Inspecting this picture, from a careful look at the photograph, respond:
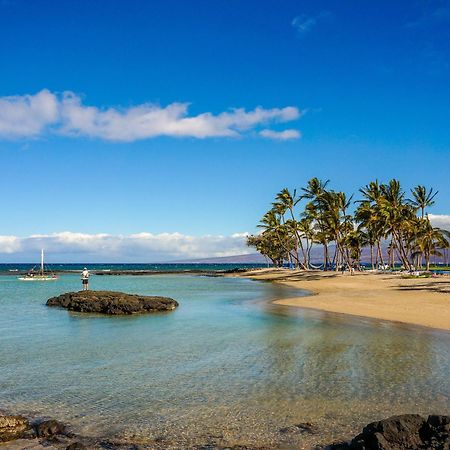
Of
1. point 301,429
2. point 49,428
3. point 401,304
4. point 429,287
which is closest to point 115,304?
point 401,304

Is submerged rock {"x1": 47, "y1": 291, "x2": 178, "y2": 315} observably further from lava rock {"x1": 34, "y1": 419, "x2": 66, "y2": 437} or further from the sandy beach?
lava rock {"x1": 34, "y1": 419, "x2": 66, "y2": 437}

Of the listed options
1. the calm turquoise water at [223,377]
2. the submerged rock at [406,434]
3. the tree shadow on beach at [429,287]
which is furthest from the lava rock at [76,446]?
the tree shadow on beach at [429,287]

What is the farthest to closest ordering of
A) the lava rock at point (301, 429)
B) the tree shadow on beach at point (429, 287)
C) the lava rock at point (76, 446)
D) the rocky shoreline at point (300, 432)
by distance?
the tree shadow on beach at point (429, 287) < the lava rock at point (301, 429) < the lava rock at point (76, 446) < the rocky shoreline at point (300, 432)

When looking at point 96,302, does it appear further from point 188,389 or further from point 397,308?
point 188,389

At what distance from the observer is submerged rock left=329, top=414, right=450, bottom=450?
27.5ft

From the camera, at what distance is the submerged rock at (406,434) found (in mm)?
8367

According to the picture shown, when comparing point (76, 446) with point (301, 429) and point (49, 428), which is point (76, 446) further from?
point (301, 429)

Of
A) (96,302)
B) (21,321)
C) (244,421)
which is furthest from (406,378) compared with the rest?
(96,302)

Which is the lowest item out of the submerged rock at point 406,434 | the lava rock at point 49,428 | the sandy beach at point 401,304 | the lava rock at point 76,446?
the sandy beach at point 401,304

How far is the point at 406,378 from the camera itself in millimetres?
15961

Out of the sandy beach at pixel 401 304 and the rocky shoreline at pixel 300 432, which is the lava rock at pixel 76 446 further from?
the sandy beach at pixel 401 304

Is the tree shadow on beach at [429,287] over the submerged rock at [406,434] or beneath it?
beneath

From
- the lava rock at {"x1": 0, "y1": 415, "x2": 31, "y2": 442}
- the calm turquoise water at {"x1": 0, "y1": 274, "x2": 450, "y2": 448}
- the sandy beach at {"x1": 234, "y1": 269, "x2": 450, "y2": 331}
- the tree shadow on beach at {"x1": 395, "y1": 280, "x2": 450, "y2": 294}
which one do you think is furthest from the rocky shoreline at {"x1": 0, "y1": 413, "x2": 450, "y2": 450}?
the tree shadow on beach at {"x1": 395, "y1": 280, "x2": 450, "y2": 294}

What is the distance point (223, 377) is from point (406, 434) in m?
8.72
